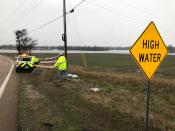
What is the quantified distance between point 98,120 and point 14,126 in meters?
2.30

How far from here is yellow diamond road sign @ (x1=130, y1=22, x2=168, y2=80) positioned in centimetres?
794

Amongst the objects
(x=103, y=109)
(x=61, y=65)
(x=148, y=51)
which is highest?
(x=148, y=51)

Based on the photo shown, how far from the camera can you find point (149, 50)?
803 cm

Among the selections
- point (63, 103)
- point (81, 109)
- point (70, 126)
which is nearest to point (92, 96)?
point (63, 103)

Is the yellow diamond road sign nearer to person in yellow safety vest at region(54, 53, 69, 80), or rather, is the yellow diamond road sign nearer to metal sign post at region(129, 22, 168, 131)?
metal sign post at region(129, 22, 168, 131)

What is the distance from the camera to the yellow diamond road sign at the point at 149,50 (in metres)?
7.94

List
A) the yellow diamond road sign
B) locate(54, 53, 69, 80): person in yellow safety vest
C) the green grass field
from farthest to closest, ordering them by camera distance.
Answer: locate(54, 53, 69, 80): person in yellow safety vest
the green grass field
the yellow diamond road sign

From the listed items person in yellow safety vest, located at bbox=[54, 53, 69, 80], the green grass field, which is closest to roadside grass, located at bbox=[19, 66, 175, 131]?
the green grass field

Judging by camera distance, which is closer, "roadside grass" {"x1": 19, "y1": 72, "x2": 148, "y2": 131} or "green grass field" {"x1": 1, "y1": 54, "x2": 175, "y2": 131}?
"roadside grass" {"x1": 19, "y1": 72, "x2": 148, "y2": 131}

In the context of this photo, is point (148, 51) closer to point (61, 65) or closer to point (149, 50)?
point (149, 50)

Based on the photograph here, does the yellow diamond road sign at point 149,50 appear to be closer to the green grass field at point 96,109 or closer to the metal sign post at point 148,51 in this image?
the metal sign post at point 148,51

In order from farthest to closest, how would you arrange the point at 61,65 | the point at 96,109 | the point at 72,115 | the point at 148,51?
the point at 61,65
the point at 96,109
the point at 72,115
the point at 148,51

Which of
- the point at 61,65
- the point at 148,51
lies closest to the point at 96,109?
the point at 148,51

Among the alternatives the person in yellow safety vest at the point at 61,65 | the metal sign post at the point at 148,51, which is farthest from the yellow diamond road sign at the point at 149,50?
the person in yellow safety vest at the point at 61,65
